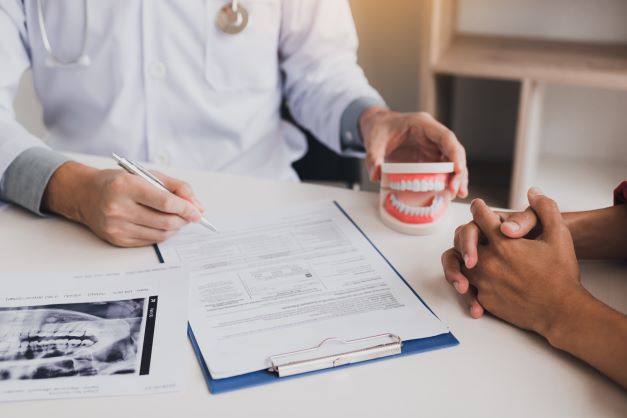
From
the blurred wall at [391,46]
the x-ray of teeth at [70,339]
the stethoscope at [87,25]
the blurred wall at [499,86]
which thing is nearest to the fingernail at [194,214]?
the x-ray of teeth at [70,339]

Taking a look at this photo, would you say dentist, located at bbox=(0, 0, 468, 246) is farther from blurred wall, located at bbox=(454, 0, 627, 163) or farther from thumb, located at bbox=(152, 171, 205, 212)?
blurred wall, located at bbox=(454, 0, 627, 163)

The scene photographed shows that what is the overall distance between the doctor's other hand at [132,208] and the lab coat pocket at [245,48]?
42 cm

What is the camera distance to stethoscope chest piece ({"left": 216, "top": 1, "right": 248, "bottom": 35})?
4.28 feet

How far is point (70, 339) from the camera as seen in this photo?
75 cm

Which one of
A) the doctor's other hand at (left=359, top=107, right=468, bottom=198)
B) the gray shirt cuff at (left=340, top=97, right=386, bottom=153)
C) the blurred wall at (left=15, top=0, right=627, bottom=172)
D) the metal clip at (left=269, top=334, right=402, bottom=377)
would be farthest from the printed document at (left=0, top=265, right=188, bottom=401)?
the blurred wall at (left=15, top=0, right=627, bottom=172)

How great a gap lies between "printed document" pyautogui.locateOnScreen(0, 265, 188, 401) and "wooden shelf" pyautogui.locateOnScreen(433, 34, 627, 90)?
4.67 feet

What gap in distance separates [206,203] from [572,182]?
151 centimetres

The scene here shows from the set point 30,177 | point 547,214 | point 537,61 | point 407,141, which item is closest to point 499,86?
point 537,61

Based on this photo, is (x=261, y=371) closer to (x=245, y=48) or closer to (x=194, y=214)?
(x=194, y=214)

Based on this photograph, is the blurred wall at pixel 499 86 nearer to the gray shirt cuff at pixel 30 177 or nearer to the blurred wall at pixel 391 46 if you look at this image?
the blurred wall at pixel 391 46

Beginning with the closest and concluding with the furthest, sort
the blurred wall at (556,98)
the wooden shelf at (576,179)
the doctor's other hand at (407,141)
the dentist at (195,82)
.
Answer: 1. the doctor's other hand at (407,141)
2. the dentist at (195,82)
3. the wooden shelf at (576,179)
4. the blurred wall at (556,98)

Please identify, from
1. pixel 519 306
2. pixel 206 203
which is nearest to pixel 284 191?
pixel 206 203

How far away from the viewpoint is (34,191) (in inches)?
40.1

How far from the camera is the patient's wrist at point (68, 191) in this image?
3.27 ft
